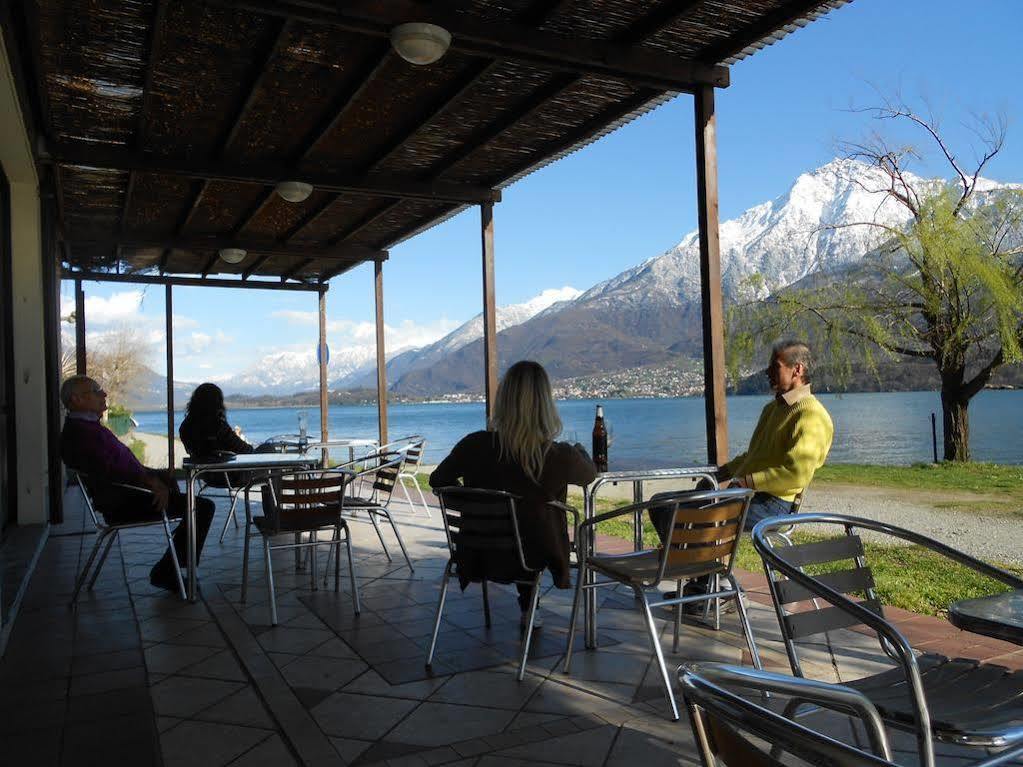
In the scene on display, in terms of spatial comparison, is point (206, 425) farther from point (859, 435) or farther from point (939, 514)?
point (859, 435)

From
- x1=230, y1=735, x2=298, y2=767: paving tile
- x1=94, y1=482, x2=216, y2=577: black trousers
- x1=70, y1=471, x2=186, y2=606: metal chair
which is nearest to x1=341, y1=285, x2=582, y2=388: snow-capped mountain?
x1=94, y1=482, x2=216, y2=577: black trousers

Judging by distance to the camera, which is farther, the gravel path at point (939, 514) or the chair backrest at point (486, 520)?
the gravel path at point (939, 514)

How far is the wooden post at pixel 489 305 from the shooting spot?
6023 millimetres

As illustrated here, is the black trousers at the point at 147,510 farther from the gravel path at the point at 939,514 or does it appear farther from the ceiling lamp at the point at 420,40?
the gravel path at the point at 939,514

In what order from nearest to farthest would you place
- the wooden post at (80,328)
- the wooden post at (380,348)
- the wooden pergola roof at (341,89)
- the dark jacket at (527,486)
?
1. the dark jacket at (527,486)
2. the wooden pergola roof at (341,89)
3. the wooden post at (380,348)
4. the wooden post at (80,328)

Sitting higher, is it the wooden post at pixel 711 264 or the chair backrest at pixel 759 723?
the wooden post at pixel 711 264

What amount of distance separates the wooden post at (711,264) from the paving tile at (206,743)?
8.07ft

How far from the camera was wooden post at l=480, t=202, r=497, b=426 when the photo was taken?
6023mm

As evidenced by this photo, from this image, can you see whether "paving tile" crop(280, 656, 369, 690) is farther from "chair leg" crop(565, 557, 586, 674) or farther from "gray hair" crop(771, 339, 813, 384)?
"gray hair" crop(771, 339, 813, 384)

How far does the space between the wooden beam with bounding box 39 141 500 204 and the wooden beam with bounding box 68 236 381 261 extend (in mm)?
2613

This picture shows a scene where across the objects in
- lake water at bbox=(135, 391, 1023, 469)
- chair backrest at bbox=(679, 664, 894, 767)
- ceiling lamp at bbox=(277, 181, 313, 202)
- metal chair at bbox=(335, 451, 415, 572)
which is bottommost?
lake water at bbox=(135, 391, 1023, 469)

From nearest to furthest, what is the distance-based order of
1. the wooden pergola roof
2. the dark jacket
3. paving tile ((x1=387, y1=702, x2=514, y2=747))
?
paving tile ((x1=387, y1=702, x2=514, y2=747)) < the dark jacket < the wooden pergola roof

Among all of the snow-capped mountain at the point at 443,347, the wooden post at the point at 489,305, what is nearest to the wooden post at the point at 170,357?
the wooden post at the point at 489,305

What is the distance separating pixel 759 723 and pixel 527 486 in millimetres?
2013
